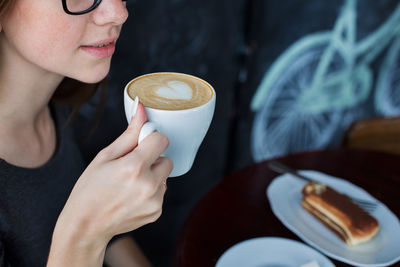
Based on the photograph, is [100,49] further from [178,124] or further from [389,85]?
[389,85]

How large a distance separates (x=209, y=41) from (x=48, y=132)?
Result: 96 centimetres

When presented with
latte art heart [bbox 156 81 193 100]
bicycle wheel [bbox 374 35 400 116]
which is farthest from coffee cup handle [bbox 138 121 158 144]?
bicycle wheel [bbox 374 35 400 116]

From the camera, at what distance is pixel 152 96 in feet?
2.32

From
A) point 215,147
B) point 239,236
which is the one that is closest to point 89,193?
point 239,236

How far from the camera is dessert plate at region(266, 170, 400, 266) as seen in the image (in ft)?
2.98

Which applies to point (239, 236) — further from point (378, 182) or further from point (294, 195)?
point (378, 182)

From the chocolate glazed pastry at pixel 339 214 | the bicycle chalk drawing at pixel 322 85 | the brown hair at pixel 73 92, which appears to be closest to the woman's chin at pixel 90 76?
the brown hair at pixel 73 92

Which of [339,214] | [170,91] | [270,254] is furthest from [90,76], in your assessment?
[339,214]

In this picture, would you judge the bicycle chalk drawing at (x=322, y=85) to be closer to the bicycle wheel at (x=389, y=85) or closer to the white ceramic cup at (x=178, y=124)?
the bicycle wheel at (x=389, y=85)

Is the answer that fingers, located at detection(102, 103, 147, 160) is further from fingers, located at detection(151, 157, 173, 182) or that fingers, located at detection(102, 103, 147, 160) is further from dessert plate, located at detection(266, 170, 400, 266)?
dessert plate, located at detection(266, 170, 400, 266)

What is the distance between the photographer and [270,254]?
91 centimetres

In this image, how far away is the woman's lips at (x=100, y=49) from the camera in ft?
2.45

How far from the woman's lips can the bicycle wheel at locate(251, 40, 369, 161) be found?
4.77 feet

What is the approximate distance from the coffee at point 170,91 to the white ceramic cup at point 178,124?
26 millimetres
